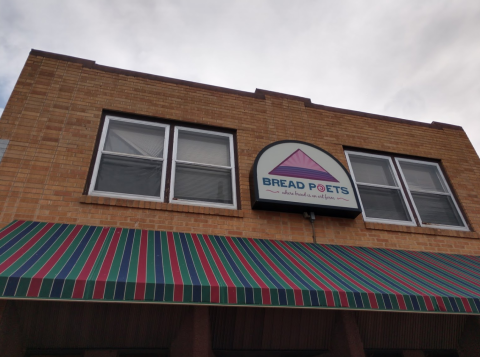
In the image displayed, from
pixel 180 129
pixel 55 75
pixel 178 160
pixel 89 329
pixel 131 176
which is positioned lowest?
pixel 89 329

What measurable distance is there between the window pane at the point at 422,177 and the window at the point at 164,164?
3882 millimetres

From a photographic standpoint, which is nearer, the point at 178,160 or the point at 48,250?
the point at 48,250

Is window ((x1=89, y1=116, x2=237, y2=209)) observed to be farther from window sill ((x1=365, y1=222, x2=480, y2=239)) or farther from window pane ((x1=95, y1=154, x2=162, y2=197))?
window sill ((x1=365, y1=222, x2=480, y2=239))

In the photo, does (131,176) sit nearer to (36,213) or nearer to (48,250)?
(36,213)

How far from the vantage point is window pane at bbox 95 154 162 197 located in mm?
5090

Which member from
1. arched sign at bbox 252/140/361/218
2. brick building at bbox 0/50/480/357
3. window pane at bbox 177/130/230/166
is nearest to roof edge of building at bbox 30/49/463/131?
brick building at bbox 0/50/480/357

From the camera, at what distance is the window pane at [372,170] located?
660 cm

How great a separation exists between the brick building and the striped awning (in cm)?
2

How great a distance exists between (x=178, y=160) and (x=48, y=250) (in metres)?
2.67

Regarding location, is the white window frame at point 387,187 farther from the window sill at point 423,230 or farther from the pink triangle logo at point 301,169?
the pink triangle logo at point 301,169

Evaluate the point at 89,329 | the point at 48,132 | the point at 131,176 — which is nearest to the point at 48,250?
Answer: the point at 89,329

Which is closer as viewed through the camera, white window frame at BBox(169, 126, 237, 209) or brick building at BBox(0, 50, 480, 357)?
brick building at BBox(0, 50, 480, 357)

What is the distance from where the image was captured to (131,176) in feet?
17.3

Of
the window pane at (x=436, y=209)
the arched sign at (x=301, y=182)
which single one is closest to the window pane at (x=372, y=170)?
the window pane at (x=436, y=209)
